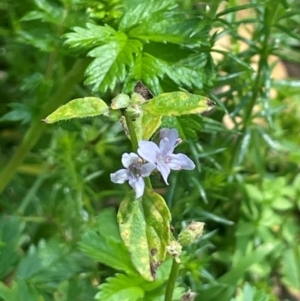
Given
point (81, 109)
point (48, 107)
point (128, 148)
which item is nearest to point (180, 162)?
point (81, 109)

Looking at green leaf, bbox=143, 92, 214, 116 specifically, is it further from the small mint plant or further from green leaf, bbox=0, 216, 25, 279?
green leaf, bbox=0, 216, 25, 279

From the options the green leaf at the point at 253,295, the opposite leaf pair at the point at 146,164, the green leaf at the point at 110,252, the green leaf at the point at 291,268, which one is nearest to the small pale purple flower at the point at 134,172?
the opposite leaf pair at the point at 146,164

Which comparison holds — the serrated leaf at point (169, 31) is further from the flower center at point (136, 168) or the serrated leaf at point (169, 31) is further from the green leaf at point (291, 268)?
the green leaf at point (291, 268)

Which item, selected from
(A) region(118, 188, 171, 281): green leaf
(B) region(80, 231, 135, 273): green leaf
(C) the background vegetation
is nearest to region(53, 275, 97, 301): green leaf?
(C) the background vegetation

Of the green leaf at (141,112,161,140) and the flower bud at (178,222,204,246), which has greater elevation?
the green leaf at (141,112,161,140)

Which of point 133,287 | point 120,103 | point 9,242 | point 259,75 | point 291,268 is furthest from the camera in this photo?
point 291,268

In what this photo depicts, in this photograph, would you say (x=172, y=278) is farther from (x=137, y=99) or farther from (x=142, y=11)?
(x=142, y=11)

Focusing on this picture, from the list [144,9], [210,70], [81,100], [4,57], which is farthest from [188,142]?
[4,57]

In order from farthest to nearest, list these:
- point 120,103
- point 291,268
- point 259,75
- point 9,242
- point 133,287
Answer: point 291,268 → point 259,75 → point 9,242 → point 133,287 → point 120,103
